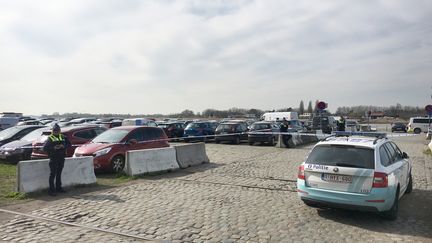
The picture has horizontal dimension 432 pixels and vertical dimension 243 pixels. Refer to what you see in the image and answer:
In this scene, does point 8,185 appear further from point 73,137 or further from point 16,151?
point 16,151

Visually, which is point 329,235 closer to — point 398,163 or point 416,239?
point 416,239

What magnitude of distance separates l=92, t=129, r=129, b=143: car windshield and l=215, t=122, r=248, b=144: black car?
38.6ft

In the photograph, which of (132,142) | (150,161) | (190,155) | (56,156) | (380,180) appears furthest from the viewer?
(190,155)

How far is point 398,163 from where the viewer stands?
8188 mm

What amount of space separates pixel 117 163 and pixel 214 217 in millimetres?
6386

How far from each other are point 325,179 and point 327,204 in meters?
0.47

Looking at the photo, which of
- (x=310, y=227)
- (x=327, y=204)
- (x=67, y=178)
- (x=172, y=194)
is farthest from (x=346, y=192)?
(x=67, y=178)

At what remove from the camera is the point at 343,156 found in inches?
292

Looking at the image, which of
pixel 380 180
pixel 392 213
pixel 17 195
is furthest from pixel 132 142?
pixel 392 213

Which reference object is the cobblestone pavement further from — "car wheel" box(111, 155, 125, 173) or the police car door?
"car wheel" box(111, 155, 125, 173)

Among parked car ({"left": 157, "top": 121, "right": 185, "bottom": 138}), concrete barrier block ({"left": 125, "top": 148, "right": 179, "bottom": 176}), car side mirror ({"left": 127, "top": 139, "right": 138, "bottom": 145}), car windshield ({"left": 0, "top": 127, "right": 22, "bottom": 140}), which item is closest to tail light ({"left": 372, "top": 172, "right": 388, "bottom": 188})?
concrete barrier block ({"left": 125, "top": 148, "right": 179, "bottom": 176})

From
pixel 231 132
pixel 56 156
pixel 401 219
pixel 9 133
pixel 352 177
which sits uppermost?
pixel 9 133

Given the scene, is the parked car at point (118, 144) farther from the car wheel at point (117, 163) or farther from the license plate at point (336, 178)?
the license plate at point (336, 178)

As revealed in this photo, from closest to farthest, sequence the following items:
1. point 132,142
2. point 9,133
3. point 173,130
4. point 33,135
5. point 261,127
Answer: point 132,142
point 33,135
point 9,133
point 261,127
point 173,130
